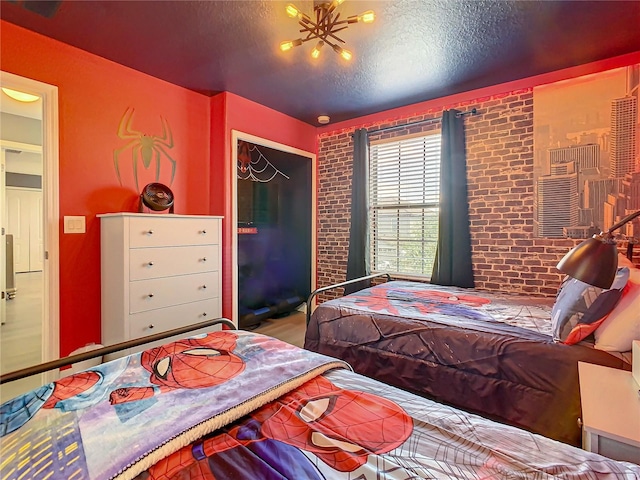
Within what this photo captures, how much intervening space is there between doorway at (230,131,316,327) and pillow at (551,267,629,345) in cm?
282

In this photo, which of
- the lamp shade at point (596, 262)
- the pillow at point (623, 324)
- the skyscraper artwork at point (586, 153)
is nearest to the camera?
the lamp shade at point (596, 262)

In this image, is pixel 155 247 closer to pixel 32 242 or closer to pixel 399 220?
pixel 399 220

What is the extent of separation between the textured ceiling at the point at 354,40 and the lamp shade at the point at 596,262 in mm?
1673

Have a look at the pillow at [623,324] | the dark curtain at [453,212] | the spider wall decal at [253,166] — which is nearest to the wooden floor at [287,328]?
the dark curtain at [453,212]

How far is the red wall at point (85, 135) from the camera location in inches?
93.2

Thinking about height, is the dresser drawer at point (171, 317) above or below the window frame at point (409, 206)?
below

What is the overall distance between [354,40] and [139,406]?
258cm

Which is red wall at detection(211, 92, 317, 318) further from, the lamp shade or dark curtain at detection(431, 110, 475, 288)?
the lamp shade

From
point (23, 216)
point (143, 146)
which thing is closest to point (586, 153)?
point (143, 146)

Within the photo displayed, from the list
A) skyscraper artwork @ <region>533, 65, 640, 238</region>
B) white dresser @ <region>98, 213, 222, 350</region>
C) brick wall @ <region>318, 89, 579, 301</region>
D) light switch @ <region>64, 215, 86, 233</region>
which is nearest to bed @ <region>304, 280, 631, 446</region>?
brick wall @ <region>318, 89, 579, 301</region>

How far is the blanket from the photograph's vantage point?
76 cm

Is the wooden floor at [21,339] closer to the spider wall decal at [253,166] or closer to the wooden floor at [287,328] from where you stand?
the wooden floor at [287,328]

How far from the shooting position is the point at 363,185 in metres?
3.97

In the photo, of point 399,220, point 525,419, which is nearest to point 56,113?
point 399,220
